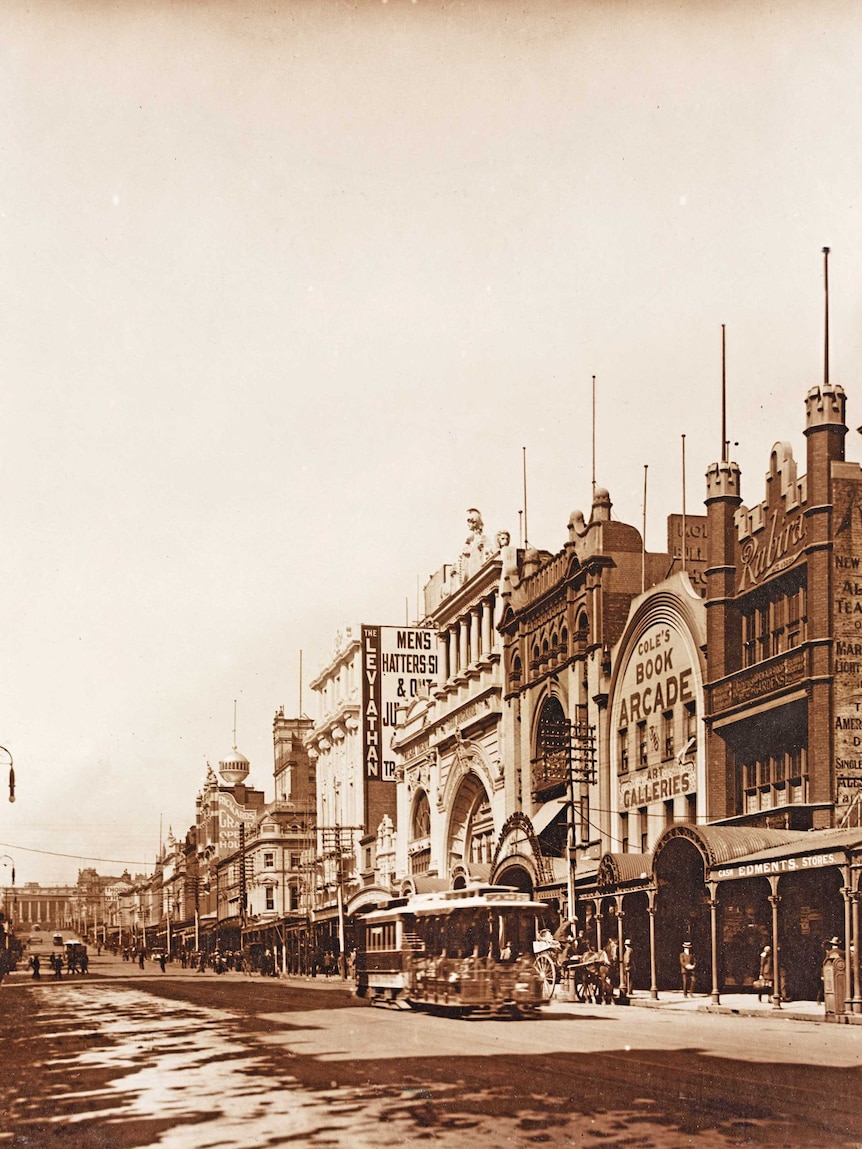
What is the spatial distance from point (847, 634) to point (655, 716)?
12.3 metres

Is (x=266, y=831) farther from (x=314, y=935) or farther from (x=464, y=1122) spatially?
(x=464, y=1122)

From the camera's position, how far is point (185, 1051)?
2320cm

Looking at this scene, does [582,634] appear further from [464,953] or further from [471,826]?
[464,953]

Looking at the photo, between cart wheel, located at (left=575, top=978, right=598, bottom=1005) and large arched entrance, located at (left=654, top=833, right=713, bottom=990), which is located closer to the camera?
cart wheel, located at (left=575, top=978, right=598, bottom=1005)

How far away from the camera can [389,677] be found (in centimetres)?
8812

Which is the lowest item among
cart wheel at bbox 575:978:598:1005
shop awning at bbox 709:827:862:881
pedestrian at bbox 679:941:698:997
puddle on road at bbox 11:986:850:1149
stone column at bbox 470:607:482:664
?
cart wheel at bbox 575:978:598:1005

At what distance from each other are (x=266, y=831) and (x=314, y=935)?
20.7 m

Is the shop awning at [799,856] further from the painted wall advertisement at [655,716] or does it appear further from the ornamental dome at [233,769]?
the ornamental dome at [233,769]

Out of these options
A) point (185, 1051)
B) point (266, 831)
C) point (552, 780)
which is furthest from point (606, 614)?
point (266, 831)

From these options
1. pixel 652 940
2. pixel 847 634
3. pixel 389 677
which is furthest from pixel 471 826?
pixel 847 634

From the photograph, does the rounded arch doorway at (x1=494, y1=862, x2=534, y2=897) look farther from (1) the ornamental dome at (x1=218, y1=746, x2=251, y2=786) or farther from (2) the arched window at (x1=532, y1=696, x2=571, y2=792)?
(1) the ornamental dome at (x1=218, y1=746, x2=251, y2=786)

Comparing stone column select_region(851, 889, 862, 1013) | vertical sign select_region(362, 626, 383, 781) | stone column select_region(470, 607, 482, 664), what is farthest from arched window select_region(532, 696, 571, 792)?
vertical sign select_region(362, 626, 383, 781)

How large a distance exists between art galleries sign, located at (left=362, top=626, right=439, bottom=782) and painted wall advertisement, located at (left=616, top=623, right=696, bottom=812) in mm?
Result: 34330

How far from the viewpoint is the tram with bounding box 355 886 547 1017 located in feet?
106
